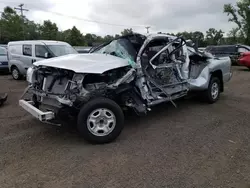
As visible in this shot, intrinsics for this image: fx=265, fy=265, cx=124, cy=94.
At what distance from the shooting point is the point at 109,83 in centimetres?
468

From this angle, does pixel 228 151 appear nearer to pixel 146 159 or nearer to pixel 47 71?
pixel 146 159

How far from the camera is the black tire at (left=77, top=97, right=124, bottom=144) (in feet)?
13.7

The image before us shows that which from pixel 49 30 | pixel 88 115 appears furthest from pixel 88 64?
pixel 49 30

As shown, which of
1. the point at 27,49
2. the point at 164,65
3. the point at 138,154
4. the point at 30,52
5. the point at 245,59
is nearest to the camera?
the point at 138,154

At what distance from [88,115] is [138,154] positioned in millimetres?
993

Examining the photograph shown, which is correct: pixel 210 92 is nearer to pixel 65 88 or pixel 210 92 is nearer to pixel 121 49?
pixel 121 49

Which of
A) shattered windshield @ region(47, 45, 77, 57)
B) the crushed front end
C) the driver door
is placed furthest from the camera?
shattered windshield @ region(47, 45, 77, 57)

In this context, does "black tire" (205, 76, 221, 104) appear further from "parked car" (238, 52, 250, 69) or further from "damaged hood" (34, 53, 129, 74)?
"parked car" (238, 52, 250, 69)

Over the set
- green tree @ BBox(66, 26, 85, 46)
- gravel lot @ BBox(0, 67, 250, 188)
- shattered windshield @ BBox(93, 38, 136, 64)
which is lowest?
gravel lot @ BBox(0, 67, 250, 188)

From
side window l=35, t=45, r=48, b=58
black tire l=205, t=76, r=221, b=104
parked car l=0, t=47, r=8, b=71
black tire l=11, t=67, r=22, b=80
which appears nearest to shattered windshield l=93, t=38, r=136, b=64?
black tire l=205, t=76, r=221, b=104

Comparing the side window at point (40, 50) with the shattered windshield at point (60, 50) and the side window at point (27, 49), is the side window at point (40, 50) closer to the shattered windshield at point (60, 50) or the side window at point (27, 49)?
the shattered windshield at point (60, 50)

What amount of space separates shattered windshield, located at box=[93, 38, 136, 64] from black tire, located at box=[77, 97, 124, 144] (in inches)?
41.8

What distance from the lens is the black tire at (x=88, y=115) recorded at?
4.19 m

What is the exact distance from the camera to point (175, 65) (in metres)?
5.84
